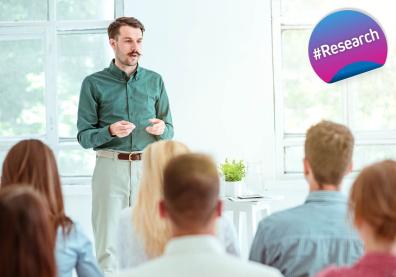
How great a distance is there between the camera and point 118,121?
170 inches

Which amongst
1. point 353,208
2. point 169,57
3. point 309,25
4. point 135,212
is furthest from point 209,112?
point 353,208

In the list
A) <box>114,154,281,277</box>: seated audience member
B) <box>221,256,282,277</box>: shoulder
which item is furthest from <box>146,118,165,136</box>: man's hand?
<box>221,256,282,277</box>: shoulder

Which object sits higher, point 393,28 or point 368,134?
point 393,28

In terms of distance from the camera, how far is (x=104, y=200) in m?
4.33

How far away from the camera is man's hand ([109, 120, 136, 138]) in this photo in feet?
13.6

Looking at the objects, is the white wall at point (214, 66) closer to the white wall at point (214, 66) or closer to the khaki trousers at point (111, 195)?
the white wall at point (214, 66)

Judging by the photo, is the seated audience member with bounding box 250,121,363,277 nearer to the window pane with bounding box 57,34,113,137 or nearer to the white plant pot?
the white plant pot

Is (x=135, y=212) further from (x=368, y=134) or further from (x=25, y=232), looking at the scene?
(x=368, y=134)

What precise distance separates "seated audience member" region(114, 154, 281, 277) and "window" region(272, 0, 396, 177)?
3813mm

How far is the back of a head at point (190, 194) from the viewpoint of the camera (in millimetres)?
1586

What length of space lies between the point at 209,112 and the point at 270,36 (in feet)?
2.41

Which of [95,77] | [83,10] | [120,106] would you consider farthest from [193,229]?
[83,10]

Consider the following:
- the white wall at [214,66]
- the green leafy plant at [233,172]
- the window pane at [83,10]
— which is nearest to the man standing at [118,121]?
the green leafy plant at [233,172]

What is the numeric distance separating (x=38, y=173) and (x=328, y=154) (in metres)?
0.97
